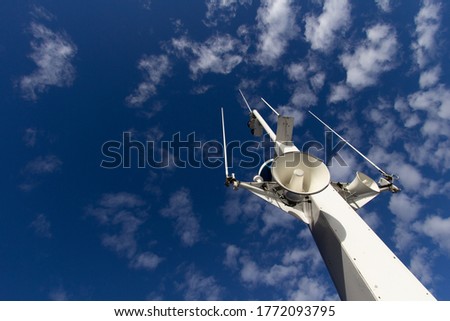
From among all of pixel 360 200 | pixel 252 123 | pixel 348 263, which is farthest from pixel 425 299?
pixel 252 123

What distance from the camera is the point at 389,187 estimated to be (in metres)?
11.0

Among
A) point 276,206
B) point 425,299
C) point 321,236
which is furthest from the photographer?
point 276,206

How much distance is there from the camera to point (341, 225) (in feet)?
27.7

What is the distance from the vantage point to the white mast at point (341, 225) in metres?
6.59

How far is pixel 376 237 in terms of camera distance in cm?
779

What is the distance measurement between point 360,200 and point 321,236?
10.3 feet

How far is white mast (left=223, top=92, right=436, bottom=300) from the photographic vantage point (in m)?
6.59
